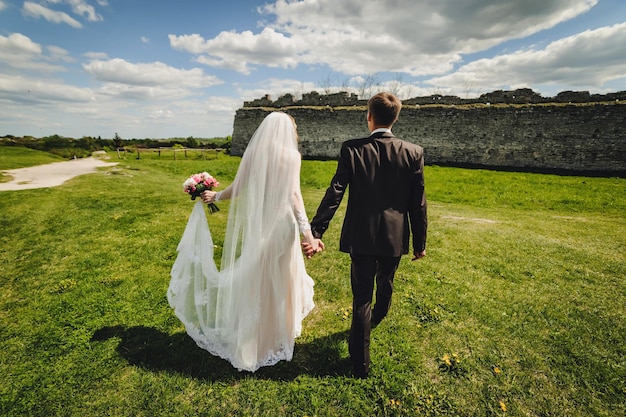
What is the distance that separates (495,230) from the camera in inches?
340

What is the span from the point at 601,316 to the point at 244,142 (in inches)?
1293

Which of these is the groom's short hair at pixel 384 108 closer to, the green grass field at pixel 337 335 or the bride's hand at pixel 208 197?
the bride's hand at pixel 208 197

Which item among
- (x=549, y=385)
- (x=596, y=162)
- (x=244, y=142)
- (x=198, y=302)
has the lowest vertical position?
(x=549, y=385)

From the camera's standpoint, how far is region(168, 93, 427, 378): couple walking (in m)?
3.21

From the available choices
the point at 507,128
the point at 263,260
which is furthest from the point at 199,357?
the point at 507,128

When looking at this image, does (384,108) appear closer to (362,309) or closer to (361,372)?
(362,309)

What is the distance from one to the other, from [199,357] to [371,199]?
2827 millimetres

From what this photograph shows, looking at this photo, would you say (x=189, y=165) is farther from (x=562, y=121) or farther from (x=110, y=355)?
(x=562, y=121)

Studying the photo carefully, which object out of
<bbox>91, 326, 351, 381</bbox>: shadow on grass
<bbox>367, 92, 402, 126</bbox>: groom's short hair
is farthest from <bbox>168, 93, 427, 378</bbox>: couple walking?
<bbox>91, 326, 351, 381</bbox>: shadow on grass

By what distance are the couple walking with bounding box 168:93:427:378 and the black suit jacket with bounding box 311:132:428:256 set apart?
0.04ft

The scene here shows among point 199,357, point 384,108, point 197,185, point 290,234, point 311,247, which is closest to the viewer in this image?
point 384,108

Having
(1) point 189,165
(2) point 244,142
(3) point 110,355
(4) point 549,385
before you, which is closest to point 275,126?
(3) point 110,355

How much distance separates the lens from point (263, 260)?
343cm

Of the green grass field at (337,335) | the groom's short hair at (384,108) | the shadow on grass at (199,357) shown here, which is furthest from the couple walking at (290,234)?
the green grass field at (337,335)
